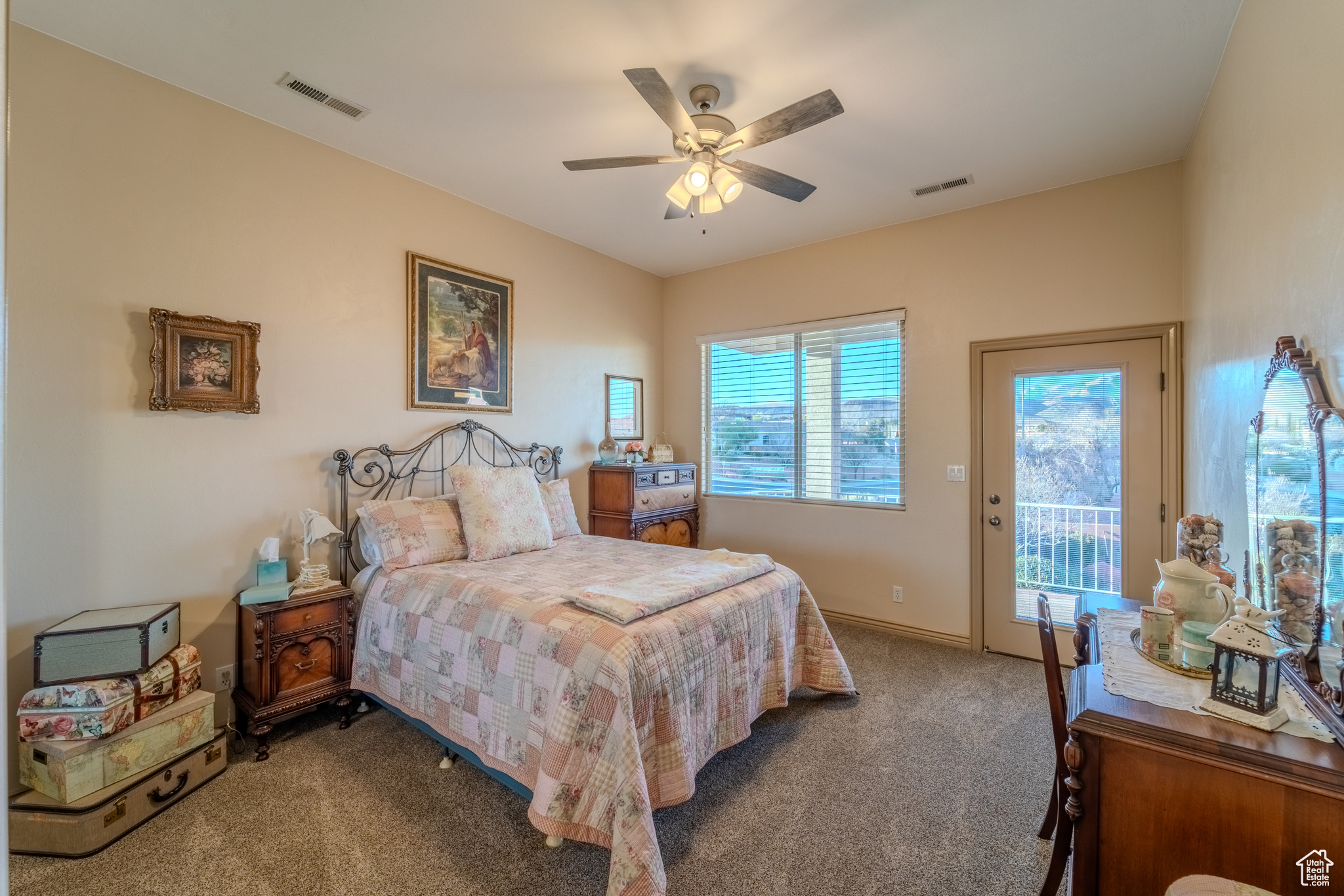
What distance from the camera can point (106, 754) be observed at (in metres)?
1.99

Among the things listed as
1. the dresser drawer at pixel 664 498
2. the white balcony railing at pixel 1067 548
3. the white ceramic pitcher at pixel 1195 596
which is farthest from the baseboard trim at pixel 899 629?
the white ceramic pitcher at pixel 1195 596

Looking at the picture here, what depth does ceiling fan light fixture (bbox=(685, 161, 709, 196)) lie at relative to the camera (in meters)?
2.44

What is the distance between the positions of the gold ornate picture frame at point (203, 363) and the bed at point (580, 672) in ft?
1.91

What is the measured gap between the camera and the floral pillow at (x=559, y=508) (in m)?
3.69

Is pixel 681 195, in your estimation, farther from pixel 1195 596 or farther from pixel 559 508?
pixel 1195 596

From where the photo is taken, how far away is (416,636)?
8.17 feet

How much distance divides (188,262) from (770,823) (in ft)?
11.4

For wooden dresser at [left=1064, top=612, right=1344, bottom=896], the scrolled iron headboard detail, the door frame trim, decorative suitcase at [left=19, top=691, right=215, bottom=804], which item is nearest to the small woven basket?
the scrolled iron headboard detail

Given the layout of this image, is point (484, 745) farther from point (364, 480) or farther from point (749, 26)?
point (749, 26)

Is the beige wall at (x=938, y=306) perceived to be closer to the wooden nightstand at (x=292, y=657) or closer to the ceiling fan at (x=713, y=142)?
the ceiling fan at (x=713, y=142)

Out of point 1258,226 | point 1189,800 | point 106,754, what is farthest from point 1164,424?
point 106,754

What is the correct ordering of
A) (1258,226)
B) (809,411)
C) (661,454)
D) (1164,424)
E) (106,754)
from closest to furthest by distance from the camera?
(1258,226)
(106,754)
(1164,424)
(809,411)
(661,454)

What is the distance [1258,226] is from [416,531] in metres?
3.71

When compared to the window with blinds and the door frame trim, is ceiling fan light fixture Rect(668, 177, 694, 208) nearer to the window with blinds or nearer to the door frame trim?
the window with blinds
